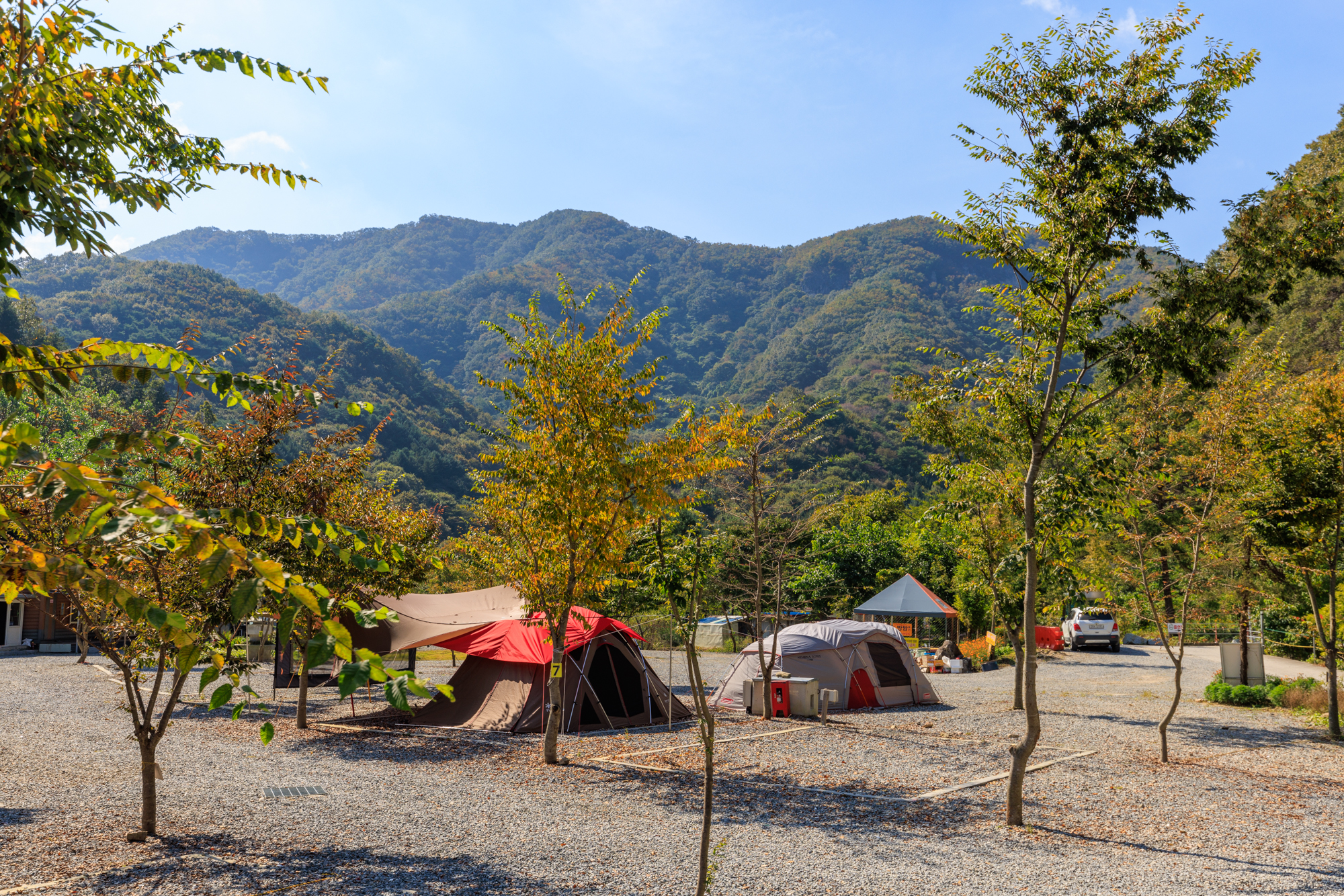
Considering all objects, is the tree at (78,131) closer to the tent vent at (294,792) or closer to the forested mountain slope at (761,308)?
the tent vent at (294,792)

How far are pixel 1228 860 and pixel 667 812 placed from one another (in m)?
4.77

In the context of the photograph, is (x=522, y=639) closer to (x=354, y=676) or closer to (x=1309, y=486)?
(x=1309, y=486)

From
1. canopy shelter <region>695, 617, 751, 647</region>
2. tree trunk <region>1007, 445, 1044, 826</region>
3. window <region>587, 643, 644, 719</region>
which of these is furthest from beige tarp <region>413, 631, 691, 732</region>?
canopy shelter <region>695, 617, 751, 647</region>

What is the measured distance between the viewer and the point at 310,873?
6004 mm

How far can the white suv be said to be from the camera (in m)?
29.7

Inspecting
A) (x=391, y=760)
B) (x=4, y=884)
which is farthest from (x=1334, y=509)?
(x=4, y=884)

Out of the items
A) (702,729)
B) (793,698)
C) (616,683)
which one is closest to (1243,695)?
(793,698)

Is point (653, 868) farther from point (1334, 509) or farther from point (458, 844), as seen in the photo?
point (1334, 509)

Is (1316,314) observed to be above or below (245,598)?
above

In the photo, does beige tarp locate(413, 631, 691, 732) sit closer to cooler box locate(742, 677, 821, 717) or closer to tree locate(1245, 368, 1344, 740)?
cooler box locate(742, 677, 821, 717)

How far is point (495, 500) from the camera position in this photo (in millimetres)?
10875

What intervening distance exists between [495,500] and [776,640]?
726 cm

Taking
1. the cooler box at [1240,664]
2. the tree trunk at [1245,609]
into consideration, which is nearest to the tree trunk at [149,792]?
the tree trunk at [1245,609]

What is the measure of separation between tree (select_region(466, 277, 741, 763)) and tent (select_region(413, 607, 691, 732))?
225 centimetres
